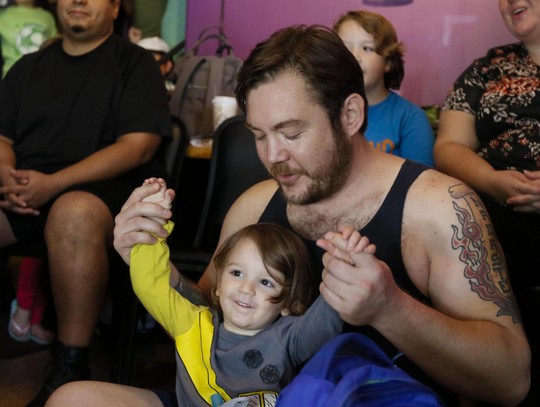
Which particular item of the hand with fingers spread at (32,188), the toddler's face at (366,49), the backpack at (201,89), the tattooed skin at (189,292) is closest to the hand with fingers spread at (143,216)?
the tattooed skin at (189,292)

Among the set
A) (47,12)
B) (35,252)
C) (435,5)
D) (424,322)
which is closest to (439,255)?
(424,322)

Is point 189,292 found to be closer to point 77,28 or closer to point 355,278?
point 355,278

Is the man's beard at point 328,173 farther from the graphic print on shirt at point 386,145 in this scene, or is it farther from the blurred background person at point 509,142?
the graphic print on shirt at point 386,145

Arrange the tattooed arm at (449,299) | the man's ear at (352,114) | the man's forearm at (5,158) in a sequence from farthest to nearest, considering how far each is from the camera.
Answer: the man's forearm at (5,158), the man's ear at (352,114), the tattooed arm at (449,299)

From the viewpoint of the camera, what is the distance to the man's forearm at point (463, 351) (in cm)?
110

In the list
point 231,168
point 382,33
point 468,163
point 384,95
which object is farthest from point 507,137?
point 231,168

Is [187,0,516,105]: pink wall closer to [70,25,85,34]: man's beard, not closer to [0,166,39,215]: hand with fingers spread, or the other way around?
[70,25,85,34]: man's beard

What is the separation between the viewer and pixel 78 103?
8.25ft

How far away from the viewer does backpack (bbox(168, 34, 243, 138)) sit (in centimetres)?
323

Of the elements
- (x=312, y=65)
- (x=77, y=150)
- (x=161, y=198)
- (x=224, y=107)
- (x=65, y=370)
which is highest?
(x=312, y=65)

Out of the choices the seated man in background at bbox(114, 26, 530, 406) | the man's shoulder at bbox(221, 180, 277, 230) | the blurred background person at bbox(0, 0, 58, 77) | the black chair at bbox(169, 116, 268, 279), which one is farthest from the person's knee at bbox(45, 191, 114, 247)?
the blurred background person at bbox(0, 0, 58, 77)

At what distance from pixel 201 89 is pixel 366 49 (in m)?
0.98

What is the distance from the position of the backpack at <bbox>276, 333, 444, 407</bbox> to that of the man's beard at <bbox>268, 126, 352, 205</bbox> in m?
0.44

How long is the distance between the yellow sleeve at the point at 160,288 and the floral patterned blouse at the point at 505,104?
4.12 ft
